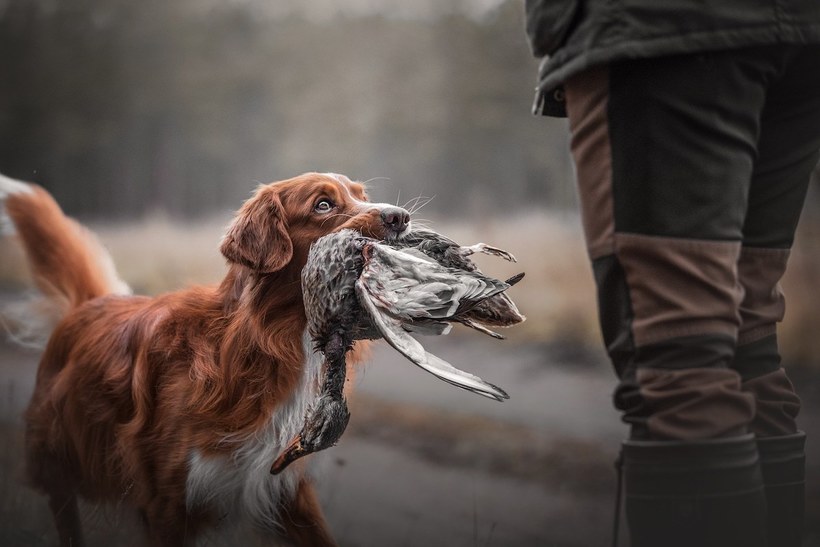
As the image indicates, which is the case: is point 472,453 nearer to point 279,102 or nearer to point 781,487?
point 781,487

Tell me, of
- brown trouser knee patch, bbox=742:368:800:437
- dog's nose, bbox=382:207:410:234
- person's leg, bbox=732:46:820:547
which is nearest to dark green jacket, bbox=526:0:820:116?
person's leg, bbox=732:46:820:547

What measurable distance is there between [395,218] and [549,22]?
564 mm

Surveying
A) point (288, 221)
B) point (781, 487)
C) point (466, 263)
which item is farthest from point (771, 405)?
point (288, 221)

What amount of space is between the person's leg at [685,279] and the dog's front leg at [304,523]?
91 centimetres

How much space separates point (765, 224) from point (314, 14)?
246 centimetres

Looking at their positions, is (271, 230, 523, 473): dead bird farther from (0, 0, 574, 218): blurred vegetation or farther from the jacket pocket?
(0, 0, 574, 218): blurred vegetation

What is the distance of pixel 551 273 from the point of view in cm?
318

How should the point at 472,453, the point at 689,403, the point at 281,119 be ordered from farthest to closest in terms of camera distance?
the point at 281,119 < the point at 472,453 < the point at 689,403

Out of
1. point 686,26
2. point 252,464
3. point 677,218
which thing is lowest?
point 252,464

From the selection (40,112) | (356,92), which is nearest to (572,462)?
(356,92)

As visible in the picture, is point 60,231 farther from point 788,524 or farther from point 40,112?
point 788,524

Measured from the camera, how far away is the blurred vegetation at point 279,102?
10.8 ft

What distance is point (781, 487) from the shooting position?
1444 mm

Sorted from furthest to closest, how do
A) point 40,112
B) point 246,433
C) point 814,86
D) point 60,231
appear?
point 40,112 → point 60,231 → point 246,433 → point 814,86
